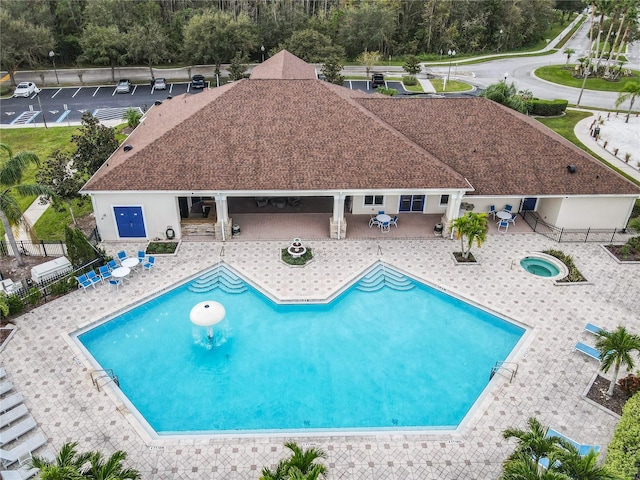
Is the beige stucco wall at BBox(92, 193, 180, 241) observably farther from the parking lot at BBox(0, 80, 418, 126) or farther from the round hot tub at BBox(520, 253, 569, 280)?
the parking lot at BBox(0, 80, 418, 126)

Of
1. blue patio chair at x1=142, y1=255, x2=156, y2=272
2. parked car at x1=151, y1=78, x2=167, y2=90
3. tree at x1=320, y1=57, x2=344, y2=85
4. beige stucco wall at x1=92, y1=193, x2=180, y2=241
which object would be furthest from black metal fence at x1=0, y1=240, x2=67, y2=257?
tree at x1=320, y1=57, x2=344, y2=85

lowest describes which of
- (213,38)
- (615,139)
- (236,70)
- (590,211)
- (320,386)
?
(320,386)

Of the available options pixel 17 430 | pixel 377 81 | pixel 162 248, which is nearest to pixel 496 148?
pixel 162 248

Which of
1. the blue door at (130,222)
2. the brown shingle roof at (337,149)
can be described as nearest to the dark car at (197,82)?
the brown shingle roof at (337,149)

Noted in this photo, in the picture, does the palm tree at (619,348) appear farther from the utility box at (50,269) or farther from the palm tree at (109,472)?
the utility box at (50,269)

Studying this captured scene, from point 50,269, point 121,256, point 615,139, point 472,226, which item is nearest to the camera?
point 50,269

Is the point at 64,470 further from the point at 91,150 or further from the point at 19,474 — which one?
the point at 91,150
